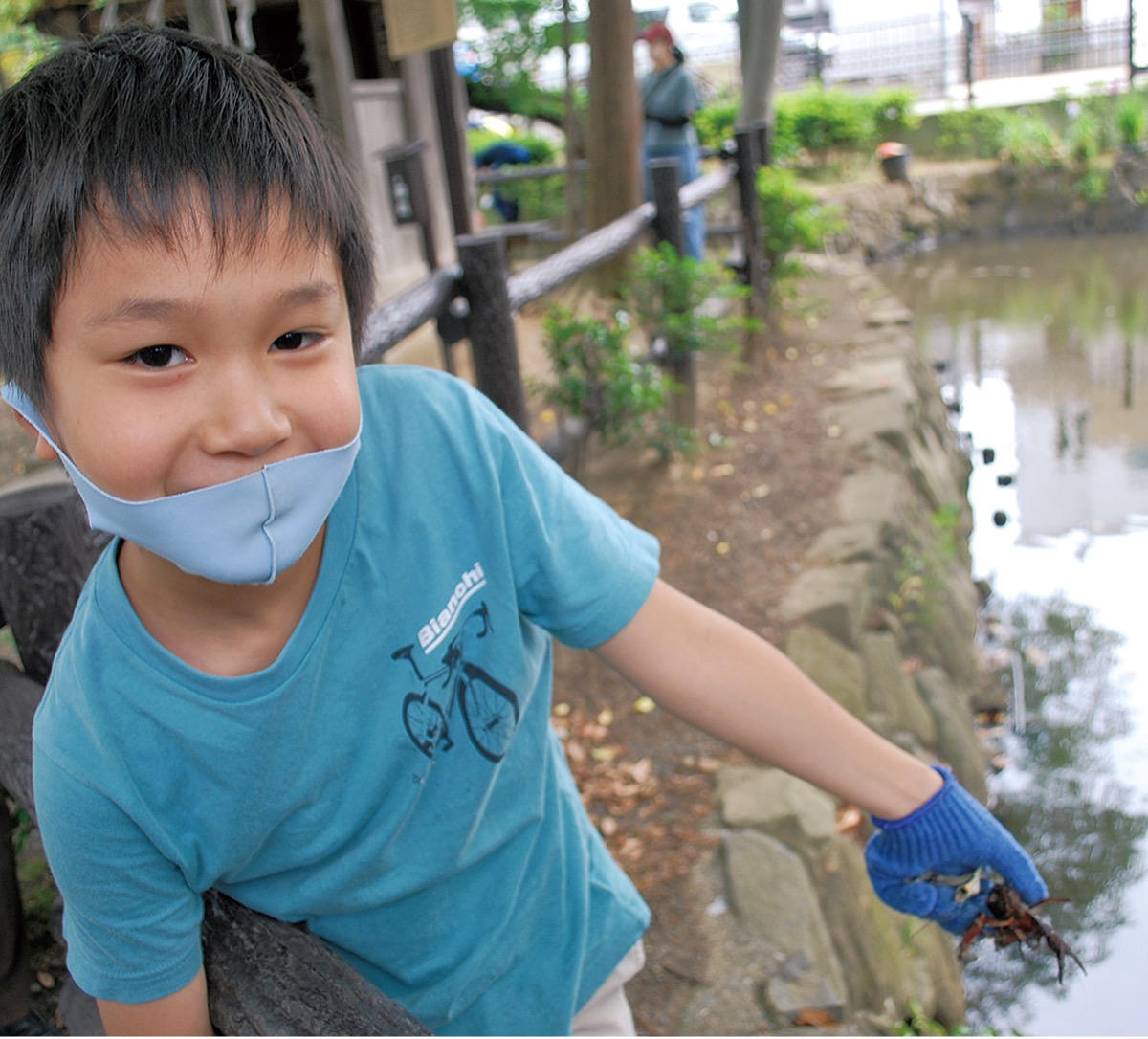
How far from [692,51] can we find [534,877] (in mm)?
23504

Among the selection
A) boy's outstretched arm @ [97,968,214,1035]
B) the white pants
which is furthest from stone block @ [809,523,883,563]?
boy's outstretched arm @ [97,968,214,1035]

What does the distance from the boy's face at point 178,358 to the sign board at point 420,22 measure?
2.93m

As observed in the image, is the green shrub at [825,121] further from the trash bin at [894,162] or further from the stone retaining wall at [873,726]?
the stone retaining wall at [873,726]

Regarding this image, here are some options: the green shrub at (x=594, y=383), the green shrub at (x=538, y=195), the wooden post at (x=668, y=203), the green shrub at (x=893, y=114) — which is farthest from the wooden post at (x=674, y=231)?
the green shrub at (x=893, y=114)

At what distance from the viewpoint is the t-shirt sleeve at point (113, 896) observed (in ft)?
3.07

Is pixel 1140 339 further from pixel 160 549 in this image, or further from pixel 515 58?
pixel 160 549

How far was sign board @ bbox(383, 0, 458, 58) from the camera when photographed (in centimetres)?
348

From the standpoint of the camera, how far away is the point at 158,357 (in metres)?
0.86

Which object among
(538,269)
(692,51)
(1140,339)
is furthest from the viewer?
(692,51)

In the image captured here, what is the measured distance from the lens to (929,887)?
133cm

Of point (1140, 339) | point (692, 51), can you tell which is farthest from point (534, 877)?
point (692, 51)

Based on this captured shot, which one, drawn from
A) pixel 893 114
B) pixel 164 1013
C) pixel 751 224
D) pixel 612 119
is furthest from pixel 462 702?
pixel 893 114

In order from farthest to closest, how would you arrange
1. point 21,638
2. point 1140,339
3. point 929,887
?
point 1140,339 → point 21,638 → point 929,887

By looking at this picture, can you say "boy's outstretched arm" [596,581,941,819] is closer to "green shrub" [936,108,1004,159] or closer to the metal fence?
"green shrub" [936,108,1004,159]
